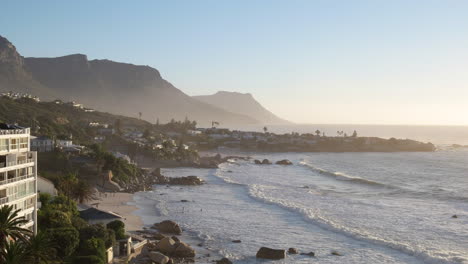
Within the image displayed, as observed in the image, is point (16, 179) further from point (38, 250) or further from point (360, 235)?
point (360, 235)

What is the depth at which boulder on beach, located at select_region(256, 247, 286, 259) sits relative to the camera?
31031 millimetres

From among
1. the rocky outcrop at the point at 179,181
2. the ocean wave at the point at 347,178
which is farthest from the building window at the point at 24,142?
the ocean wave at the point at 347,178

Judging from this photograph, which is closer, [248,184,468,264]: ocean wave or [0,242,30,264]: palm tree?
[0,242,30,264]: palm tree

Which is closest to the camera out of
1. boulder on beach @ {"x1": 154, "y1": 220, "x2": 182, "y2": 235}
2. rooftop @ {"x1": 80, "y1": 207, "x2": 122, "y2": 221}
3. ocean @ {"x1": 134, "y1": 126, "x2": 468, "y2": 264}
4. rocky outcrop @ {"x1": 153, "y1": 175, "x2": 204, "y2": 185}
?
rooftop @ {"x1": 80, "y1": 207, "x2": 122, "y2": 221}

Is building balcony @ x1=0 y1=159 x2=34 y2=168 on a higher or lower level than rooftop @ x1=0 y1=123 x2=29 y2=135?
lower

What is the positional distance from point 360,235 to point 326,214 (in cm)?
865

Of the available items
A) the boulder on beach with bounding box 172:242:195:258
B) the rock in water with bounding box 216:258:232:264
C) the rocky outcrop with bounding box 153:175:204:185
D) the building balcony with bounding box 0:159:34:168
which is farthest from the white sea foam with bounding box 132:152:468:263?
the building balcony with bounding box 0:159:34:168

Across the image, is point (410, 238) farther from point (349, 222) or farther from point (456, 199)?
point (456, 199)

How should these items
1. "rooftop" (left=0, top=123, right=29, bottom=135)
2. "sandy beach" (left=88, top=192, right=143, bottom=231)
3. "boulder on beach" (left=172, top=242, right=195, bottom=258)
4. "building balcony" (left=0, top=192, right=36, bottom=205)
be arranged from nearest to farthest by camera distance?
"building balcony" (left=0, top=192, right=36, bottom=205), "rooftop" (left=0, top=123, right=29, bottom=135), "boulder on beach" (left=172, top=242, right=195, bottom=258), "sandy beach" (left=88, top=192, right=143, bottom=231)

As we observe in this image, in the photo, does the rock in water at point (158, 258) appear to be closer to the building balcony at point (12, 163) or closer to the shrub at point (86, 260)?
the shrub at point (86, 260)

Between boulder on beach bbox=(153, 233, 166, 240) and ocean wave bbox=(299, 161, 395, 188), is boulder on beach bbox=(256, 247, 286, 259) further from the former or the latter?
ocean wave bbox=(299, 161, 395, 188)

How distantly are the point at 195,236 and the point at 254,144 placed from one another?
386 ft

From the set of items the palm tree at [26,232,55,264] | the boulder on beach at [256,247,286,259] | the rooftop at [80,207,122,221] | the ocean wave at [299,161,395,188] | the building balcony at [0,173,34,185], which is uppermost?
the building balcony at [0,173,34,185]

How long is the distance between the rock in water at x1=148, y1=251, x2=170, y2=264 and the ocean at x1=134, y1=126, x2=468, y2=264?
4396 mm
